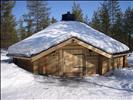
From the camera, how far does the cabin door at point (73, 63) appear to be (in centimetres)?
1685

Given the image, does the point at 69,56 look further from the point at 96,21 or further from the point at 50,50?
the point at 96,21

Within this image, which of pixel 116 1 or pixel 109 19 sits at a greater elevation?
pixel 116 1

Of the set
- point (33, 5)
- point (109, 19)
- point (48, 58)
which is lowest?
point (48, 58)

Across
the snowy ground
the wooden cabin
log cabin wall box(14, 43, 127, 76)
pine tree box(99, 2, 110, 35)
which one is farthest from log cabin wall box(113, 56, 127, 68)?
pine tree box(99, 2, 110, 35)

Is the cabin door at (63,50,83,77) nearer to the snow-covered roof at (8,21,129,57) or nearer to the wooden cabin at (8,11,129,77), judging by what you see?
the wooden cabin at (8,11,129,77)

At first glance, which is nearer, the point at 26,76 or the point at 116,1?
the point at 26,76

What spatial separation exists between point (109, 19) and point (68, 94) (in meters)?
30.8

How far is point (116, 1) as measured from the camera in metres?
42.2

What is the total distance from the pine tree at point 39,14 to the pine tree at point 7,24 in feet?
17.1

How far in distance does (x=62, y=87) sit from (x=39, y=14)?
114 ft

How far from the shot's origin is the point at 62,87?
12859mm

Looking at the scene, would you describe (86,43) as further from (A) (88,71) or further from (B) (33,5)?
Answer: (B) (33,5)

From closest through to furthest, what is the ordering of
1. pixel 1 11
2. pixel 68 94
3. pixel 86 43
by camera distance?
1. pixel 68 94
2. pixel 86 43
3. pixel 1 11

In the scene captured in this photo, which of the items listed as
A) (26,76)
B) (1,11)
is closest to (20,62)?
(26,76)
